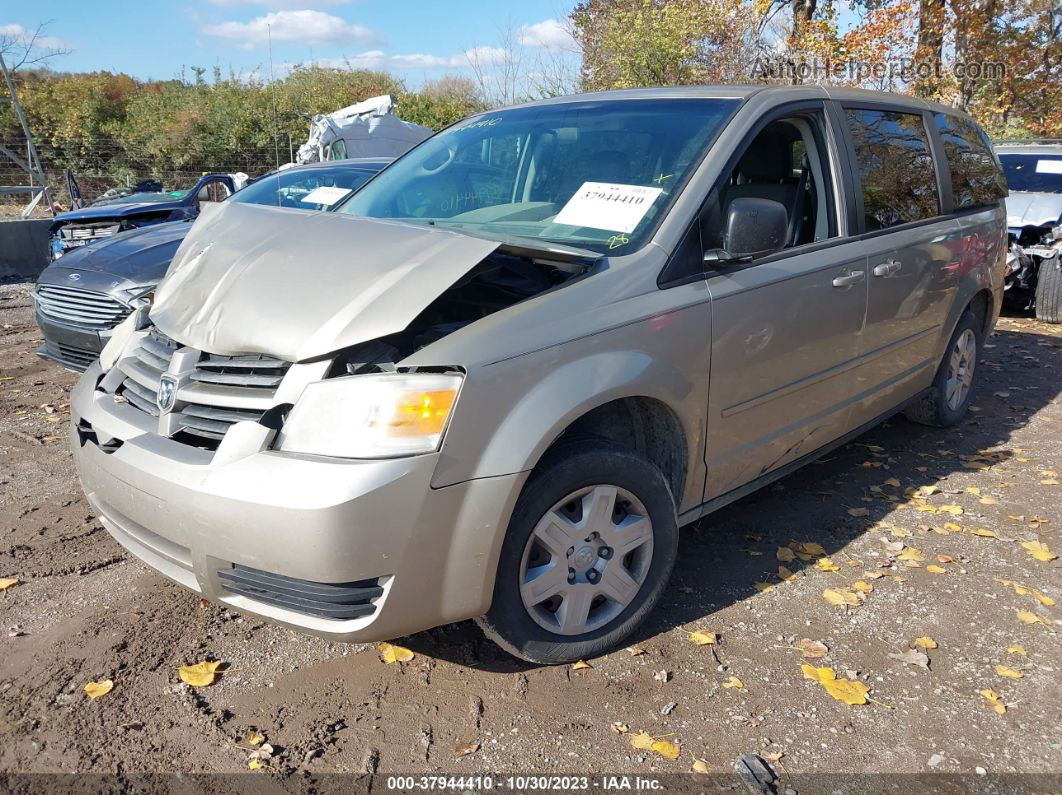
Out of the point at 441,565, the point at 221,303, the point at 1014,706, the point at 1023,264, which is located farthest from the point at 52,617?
the point at 1023,264

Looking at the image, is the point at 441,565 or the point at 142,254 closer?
the point at 441,565

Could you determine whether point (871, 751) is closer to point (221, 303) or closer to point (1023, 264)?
point (221, 303)

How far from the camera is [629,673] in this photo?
9.17 ft

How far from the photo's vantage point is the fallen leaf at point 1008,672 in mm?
2803

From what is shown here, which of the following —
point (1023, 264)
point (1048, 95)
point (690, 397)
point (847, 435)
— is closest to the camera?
point (690, 397)

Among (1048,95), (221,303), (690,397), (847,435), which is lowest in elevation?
(847,435)

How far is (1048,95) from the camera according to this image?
1603 cm

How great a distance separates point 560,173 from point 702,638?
1897 millimetres

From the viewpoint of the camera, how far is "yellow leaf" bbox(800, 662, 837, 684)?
2.78 meters

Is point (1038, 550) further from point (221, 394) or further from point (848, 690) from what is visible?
point (221, 394)

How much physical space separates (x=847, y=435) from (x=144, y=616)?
10.5ft

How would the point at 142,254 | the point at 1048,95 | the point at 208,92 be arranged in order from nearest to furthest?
the point at 142,254 → the point at 1048,95 → the point at 208,92

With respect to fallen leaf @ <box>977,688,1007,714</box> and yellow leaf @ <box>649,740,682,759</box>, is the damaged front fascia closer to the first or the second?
yellow leaf @ <box>649,740,682,759</box>

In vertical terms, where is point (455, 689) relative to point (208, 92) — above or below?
below
